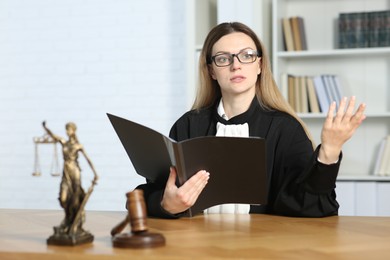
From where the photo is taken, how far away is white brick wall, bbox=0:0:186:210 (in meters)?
5.13

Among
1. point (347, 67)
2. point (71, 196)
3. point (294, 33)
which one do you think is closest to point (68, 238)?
point (71, 196)

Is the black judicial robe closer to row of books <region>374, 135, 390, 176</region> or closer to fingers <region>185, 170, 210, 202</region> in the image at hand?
fingers <region>185, 170, 210, 202</region>

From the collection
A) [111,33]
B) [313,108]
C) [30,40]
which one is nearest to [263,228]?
[313,108]

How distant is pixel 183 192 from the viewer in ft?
6.21

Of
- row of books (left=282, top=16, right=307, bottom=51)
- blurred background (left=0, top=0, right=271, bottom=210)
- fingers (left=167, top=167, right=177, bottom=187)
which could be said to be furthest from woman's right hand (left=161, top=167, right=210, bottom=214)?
blurred background (left=0, top=0, right=271, bottom=210)

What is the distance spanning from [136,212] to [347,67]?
3.14 metres

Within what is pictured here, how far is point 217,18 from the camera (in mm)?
4559

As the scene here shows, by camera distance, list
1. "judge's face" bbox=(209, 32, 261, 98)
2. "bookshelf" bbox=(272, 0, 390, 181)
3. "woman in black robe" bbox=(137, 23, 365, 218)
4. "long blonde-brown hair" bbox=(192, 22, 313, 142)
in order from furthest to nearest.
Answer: "bookshelf" bbox=(272, 0, 390, 181)
"long blonde-brown hair" bbox=(192, 22, 313, 142)
"judge's face" bbox=(209, 32, 261, 98)
"woman in black robe" bbox=(137, 23, 365, 218)

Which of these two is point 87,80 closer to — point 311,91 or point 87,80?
point 87,80

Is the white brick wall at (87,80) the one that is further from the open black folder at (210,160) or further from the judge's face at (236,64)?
the open black folder at (210,160)

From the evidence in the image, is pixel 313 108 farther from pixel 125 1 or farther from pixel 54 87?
pixel 54 87

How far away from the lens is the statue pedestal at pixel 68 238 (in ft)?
5.03

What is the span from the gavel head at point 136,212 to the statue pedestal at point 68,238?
0.39ft

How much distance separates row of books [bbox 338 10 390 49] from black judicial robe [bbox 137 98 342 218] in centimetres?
189
